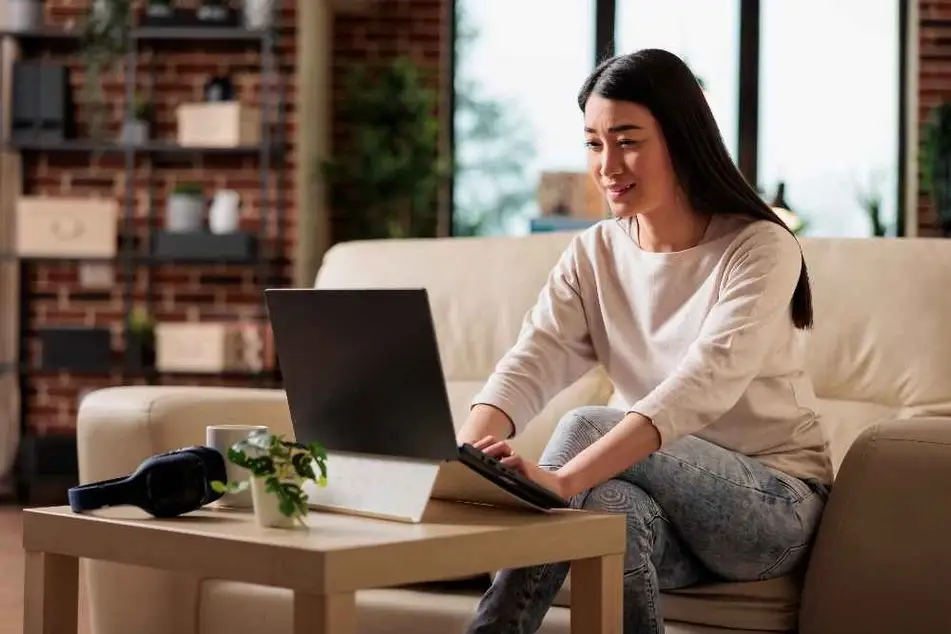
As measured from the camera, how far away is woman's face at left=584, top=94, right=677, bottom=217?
2.05 metres

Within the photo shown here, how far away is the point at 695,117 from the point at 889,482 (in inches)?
23.0

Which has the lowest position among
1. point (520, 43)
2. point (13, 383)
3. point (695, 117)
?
point (13, 383)

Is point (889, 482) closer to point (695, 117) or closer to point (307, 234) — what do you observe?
point (695, 117)

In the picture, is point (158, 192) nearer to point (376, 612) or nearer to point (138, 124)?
point (138, 124)

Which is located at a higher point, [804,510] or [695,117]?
[695,117]

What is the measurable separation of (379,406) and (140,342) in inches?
165

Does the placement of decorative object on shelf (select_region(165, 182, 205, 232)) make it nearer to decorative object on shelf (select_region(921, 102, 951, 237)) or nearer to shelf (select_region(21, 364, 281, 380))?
shelf (select_region(21, 364, 281, 380))

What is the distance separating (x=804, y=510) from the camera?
2.03m

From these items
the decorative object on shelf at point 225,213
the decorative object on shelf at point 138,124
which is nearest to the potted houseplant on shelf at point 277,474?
the decorative object on shelf at point 225,213

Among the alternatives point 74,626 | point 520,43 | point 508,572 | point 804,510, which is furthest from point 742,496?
point 520,43

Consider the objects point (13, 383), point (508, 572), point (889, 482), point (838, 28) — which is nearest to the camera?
point (508, 572)

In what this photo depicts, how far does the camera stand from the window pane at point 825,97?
6863mm

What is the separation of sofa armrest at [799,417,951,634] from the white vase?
795mm

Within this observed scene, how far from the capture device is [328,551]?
140cm
